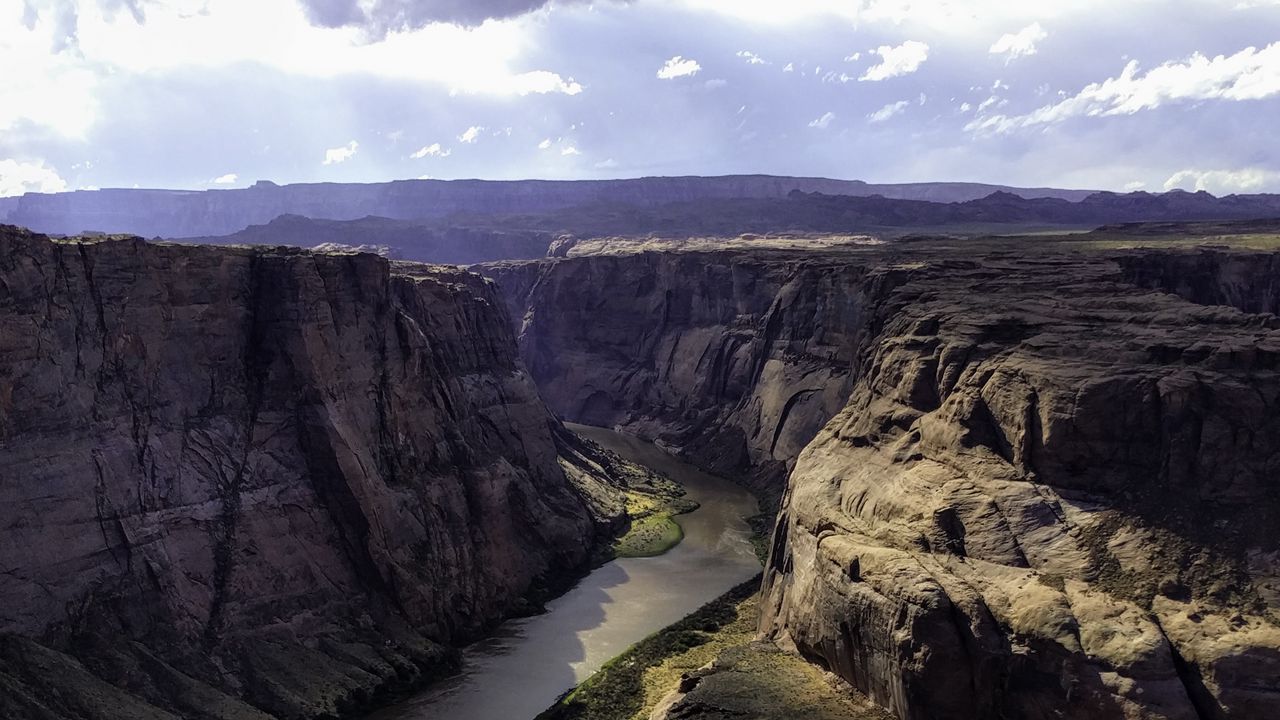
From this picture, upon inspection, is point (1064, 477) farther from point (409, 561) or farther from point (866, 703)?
point (409, 561)

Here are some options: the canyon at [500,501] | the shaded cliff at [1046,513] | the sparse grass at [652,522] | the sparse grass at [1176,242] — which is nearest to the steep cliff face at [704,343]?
the sparse grass at [652,522]

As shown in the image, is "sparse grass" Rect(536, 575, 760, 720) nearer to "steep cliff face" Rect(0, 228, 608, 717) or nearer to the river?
the river

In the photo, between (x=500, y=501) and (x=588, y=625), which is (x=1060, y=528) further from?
(x=500, y=501)

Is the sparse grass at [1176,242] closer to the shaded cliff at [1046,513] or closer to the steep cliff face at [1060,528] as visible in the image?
the shaded cliff at [1046,513]

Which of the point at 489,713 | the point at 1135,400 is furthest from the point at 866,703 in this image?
the point at 489,713

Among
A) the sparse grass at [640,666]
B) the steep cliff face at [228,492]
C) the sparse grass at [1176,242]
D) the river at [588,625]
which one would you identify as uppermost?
the sparse grass at [1176,242]

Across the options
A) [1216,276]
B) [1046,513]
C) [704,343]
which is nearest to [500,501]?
[1046,513]
